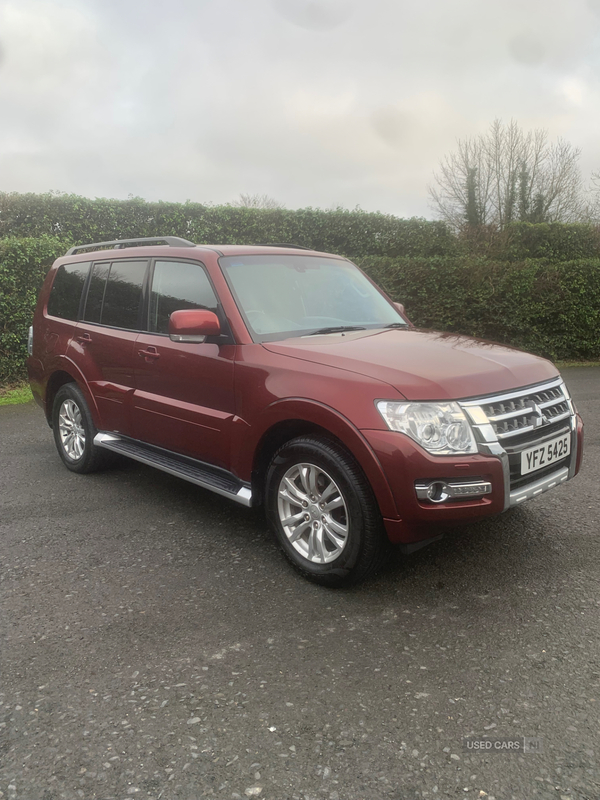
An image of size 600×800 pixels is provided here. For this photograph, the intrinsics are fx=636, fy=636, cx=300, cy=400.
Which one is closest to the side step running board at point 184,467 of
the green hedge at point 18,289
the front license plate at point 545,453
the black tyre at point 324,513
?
the black tyre at point 324,513

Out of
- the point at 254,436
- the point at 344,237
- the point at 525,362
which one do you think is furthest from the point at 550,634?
the point at 344,237

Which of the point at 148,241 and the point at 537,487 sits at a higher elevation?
the point at 148,241

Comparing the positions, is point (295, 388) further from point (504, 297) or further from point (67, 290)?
point (504, 297)

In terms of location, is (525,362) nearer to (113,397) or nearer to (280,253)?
(280,253)

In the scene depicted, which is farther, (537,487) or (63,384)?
(63,384)

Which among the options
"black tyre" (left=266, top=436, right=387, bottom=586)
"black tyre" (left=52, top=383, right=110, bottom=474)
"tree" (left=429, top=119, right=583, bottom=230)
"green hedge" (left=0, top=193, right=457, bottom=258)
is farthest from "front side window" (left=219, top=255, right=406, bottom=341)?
"tree" (left=429, top=119, right=583, bottom=230)

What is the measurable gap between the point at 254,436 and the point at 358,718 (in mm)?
1698

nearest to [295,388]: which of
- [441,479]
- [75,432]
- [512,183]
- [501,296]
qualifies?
[441,479]

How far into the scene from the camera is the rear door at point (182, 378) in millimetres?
3951

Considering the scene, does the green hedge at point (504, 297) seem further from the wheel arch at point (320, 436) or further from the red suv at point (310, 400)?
the wheel arch at point (320, 436)

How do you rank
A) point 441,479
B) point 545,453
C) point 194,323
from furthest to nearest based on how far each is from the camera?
point 194,323, point 545,453, point 441,479

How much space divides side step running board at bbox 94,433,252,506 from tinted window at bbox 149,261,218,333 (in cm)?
88

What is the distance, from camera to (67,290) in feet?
18.6

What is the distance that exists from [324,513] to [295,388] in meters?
0.69
